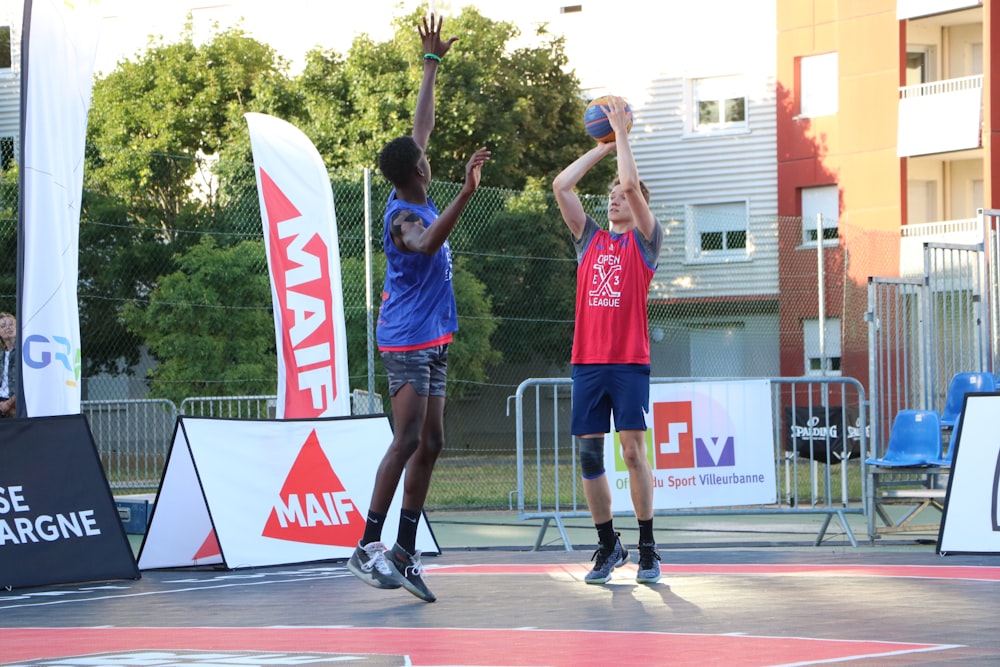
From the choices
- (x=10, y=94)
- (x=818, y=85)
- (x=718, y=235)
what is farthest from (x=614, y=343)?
(x=10, y=94)

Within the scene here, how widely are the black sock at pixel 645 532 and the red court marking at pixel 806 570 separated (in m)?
0.55

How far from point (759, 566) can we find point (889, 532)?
2800 mm

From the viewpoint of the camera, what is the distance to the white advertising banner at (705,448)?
10.6m

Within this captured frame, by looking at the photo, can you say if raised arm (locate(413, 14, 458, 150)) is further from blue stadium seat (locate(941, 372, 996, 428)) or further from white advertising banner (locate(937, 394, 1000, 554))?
blue stadium seat (locate(941, 372, 996, 428))

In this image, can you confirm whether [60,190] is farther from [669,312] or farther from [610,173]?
[610,173]

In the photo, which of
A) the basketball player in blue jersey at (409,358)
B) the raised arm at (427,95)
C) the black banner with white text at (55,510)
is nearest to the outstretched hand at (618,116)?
the raised arm at (427,95)

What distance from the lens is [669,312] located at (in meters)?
26.5


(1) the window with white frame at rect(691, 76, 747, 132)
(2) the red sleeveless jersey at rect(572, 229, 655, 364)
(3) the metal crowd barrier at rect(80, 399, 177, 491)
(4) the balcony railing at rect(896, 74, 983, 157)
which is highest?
(1) the window with white frame at rect(691, 76, 747, 132)

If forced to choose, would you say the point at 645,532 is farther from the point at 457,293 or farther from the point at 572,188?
the point at 457,293

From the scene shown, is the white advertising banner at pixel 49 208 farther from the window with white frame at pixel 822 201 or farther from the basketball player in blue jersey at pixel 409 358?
the window with white frame at pixel 822 201

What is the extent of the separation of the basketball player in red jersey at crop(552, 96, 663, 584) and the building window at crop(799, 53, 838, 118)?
25.6 metres

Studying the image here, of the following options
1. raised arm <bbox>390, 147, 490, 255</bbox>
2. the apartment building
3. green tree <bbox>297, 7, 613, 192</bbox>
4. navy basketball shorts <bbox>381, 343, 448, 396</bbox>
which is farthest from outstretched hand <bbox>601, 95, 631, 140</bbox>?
green tree <bbox>297, 7, 613, 192</bbox>

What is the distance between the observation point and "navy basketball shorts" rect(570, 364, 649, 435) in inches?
297

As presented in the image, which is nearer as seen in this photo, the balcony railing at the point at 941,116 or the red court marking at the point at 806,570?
the red court marking at the point at 806,570
